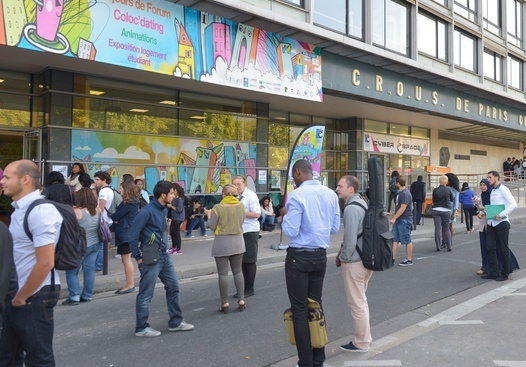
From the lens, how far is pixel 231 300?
6324 millimetres

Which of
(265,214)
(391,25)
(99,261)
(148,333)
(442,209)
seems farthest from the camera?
(391,25)

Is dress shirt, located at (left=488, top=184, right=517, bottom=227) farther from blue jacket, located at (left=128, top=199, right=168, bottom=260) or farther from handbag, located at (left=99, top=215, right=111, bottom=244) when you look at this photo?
handbag, located at (left=99, top=215, right=111, bottom=244)

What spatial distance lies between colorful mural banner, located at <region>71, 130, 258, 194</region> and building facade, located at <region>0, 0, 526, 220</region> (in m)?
0.04

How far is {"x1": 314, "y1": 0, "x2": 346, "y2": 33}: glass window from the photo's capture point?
43.7 ft

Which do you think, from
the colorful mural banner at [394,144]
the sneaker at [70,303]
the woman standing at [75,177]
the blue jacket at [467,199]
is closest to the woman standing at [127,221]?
the sneaker at [70,303]

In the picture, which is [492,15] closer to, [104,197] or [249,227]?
[249,227]

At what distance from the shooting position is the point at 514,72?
78.3 feet

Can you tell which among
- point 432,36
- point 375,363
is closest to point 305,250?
point 375,363

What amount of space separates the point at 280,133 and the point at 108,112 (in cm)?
727

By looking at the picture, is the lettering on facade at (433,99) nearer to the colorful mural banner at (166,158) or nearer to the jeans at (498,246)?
the colorful mural banner at (166,158)

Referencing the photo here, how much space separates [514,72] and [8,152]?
82.1ft

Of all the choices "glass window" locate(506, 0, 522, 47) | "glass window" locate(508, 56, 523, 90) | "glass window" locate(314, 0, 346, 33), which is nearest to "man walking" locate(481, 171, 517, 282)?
"glass window" locate(314, 0, 346, 33)

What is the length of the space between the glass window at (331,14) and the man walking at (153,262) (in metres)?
10.1

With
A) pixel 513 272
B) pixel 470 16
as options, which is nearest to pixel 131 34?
pixel 513 272
